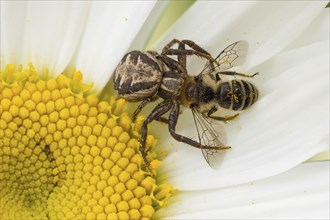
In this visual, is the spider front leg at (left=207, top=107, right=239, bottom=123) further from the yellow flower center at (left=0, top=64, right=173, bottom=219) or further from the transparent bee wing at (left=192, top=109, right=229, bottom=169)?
the yellow flower center at (left=0, top=64, right=173, bottom=219)

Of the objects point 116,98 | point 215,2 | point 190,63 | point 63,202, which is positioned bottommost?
point 63,202

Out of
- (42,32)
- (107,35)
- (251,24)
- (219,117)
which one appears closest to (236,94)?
(219,117)

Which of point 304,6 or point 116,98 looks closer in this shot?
point 304,6

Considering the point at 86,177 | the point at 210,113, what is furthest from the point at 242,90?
the point at 86,177

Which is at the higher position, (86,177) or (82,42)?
(82,42)

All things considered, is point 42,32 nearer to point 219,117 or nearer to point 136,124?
point 136,124

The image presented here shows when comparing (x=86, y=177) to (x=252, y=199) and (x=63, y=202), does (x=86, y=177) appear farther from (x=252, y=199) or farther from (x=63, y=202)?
(x=252, y=199)
